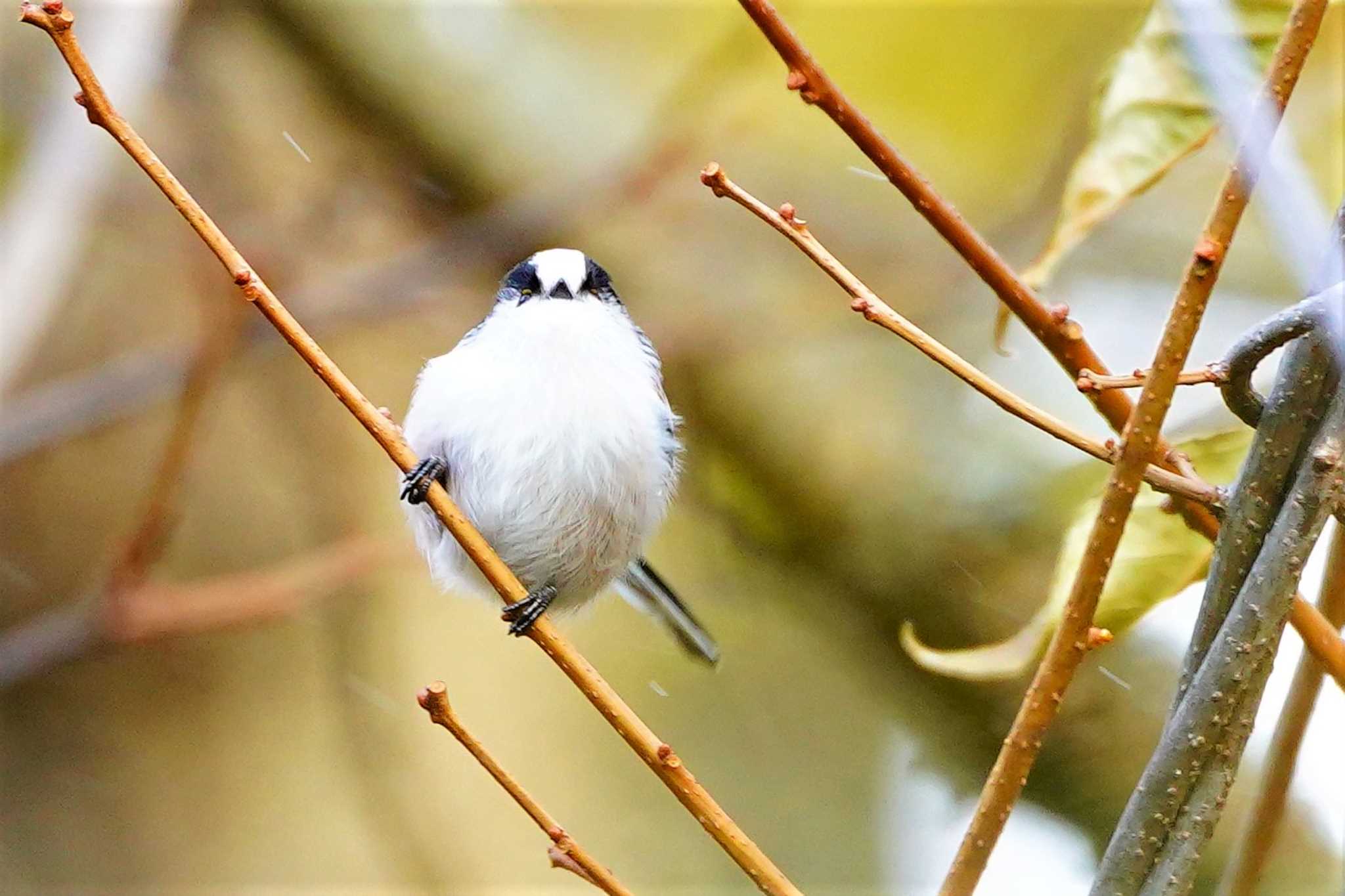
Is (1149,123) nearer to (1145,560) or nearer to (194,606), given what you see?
(1145,560)

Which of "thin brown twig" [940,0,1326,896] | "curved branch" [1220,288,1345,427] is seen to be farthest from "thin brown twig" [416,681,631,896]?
"curved branch" [1220,288,1345,427]

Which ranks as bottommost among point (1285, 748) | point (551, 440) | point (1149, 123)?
point (1285, 748)

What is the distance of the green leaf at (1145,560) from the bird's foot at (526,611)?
37 centimetres

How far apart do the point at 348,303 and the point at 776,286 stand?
2.64 ft

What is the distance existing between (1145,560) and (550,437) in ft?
1.92

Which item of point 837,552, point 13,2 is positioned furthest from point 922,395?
point 13,2

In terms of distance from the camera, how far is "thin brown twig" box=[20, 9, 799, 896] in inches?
29.3

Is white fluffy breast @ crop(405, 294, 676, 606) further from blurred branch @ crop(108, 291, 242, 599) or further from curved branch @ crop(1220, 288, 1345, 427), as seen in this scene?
curved branch @ crop(1220, 288, 1345, 427)

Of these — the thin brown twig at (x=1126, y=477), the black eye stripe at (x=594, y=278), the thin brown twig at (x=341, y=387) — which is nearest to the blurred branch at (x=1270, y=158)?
the thin brown twig at (x=1126, y=477)

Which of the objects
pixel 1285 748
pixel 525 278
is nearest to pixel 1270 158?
pixel 1285 748

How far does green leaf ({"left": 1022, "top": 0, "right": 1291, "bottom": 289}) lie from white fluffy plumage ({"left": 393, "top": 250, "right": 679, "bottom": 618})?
476 mm

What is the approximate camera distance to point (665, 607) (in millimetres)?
1410

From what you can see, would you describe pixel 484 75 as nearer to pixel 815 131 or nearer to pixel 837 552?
pixel 815 131

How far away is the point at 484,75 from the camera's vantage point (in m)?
2.29
